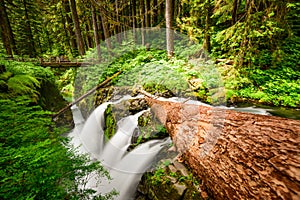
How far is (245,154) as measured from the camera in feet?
5.98

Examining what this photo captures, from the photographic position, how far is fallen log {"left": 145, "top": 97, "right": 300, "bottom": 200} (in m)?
1.44

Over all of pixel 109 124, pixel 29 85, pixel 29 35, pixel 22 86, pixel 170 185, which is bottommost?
pixel 109 124

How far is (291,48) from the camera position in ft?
28.7

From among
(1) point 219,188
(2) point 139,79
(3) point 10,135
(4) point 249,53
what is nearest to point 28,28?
(2) point 139,79

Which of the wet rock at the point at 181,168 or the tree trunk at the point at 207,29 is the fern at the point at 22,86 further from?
the tree trunk at the point at 207,29

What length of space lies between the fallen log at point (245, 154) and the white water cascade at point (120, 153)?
61.8 inches

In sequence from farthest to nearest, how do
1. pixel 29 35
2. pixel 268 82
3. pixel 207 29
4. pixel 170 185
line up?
pixel 29 35, pixel 207 29, pixel 268 82, pixel 170 185

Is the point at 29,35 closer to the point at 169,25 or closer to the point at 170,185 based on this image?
the point at 169,25

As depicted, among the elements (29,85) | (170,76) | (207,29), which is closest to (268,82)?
(207,29)

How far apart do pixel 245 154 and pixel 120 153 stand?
13.0 feet

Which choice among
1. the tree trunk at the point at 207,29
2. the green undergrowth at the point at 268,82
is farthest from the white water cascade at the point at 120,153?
the tree trunk at the point at 207,29

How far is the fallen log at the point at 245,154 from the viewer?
56.7 inches

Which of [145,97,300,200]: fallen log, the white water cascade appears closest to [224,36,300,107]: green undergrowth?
the white water cascade

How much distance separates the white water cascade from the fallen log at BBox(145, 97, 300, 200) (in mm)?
1570
